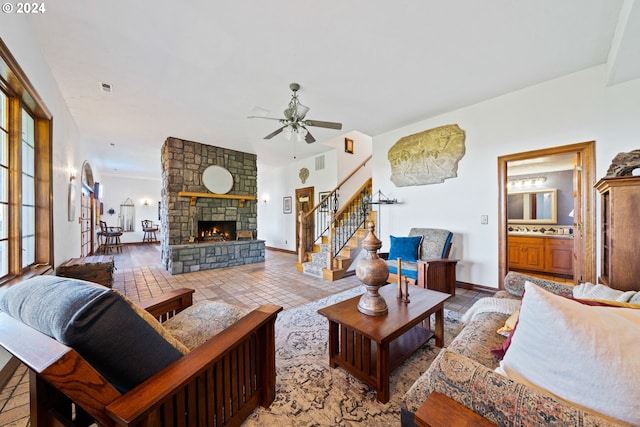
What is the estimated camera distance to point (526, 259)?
4570 mm

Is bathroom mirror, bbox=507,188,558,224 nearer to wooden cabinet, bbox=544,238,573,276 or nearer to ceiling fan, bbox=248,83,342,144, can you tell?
wooden cabinet, bbox=544,238,573,276

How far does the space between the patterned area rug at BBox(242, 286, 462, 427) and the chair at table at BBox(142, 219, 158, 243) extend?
9600mm

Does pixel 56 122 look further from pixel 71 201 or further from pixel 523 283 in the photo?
pixel 523 283

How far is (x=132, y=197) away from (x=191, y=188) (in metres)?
6.38

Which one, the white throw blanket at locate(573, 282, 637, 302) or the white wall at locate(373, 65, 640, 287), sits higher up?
the white wall at locate(373, 65, 640, 287)

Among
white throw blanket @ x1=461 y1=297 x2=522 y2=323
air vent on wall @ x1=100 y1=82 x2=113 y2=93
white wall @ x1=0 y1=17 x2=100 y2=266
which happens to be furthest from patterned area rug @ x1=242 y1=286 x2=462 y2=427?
air vent on wall @ x1=100 y1=82 x2=113 y2=93

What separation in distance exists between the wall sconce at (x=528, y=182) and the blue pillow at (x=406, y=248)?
342 cm

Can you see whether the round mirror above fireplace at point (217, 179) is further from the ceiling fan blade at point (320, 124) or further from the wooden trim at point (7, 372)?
the wooden trim at point (7, 372)

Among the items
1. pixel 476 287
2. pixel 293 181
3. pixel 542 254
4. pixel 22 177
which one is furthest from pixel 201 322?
pixel 293 181

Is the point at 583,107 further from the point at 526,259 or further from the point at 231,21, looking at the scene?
the point at 231,21

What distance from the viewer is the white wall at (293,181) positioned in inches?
245

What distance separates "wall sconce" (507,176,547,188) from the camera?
5.08m

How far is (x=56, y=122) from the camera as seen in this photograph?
3.01 meters

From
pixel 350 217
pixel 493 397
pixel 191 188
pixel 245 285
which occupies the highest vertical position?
pixel 191 188
